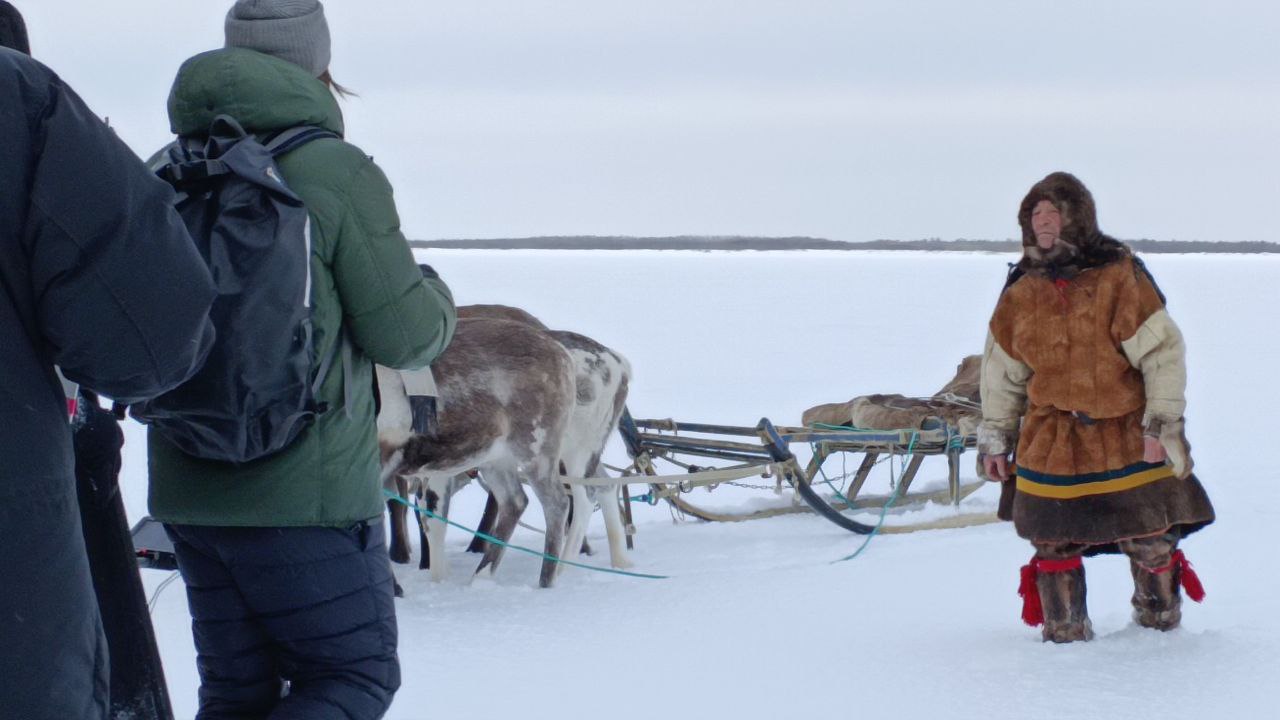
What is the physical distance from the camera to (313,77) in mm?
2746

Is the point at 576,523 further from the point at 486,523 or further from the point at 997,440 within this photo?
the point at 997,440

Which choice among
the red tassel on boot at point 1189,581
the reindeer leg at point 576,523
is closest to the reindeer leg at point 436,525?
the reindeer leg at point 576,523

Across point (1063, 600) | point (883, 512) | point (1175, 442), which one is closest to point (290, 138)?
point (1175, 442)

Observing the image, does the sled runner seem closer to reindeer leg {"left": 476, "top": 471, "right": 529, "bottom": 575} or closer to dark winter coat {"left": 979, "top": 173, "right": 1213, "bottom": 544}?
reindeer leg {"left": 476, "top": 471, "right": 529, "bottom": 575}

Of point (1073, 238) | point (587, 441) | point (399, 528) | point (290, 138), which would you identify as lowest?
point (399, 528)

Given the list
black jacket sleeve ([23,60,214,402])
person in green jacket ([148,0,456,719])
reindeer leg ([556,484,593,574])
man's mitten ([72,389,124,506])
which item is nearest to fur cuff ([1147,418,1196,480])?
person in green jacket ([148,0,456,719])

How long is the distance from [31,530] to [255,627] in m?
0.98

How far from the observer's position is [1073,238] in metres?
4.89

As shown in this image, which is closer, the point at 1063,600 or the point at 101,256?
the point at 101,256

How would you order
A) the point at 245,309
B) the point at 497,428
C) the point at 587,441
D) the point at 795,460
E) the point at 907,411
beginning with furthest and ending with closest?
the point at 907,411
the point at 795,460
the point at 587,441
the point at 497,428
the point at 245,309

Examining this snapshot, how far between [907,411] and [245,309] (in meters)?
6.53

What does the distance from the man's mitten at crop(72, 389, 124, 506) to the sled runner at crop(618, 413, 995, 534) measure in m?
4.63

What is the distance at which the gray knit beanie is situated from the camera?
275cm

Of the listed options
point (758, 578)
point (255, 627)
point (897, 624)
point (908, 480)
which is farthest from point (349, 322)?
point (908, 480)
